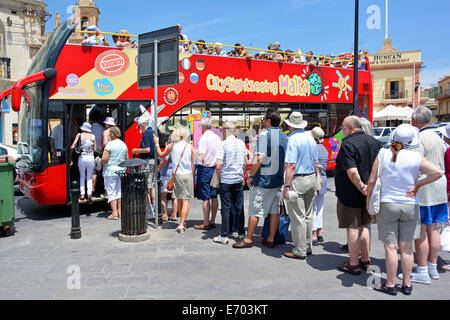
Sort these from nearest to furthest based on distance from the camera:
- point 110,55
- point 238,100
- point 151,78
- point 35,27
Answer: point 151,78, point 110,55, point 238,100, point 35,27

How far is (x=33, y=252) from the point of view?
537cm

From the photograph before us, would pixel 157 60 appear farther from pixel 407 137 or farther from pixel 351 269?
pixel 351 269

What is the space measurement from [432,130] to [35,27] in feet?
92.9

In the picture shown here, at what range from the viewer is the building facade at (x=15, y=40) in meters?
24.7

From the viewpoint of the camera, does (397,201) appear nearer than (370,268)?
Yes

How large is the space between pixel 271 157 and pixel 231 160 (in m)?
0.69

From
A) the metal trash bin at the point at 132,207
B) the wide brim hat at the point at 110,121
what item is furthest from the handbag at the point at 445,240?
the wide brim hat at the point at 110,121

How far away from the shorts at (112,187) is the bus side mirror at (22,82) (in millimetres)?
2024

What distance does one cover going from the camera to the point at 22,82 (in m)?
6.81

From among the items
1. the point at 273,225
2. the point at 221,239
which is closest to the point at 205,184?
the point at 221,239

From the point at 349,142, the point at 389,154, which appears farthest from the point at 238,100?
the point at 389,154

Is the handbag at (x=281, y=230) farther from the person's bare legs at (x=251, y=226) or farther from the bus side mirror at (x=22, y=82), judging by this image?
the bus side mirror at (x=22, y=82)
